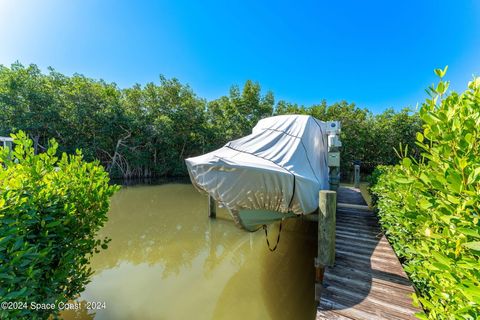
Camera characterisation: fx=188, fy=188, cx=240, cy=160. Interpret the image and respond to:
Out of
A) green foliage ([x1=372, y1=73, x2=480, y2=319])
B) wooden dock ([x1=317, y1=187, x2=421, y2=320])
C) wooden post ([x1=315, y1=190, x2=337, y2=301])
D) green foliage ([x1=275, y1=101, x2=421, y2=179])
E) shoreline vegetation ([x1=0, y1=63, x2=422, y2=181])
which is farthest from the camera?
green foliage ([x1=275, y1=101, x2=421, y2=179])

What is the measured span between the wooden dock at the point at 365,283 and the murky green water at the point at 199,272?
32.9 inches

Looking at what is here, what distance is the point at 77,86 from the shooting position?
13.0 metres

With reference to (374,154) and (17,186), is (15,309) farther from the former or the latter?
(374,154)

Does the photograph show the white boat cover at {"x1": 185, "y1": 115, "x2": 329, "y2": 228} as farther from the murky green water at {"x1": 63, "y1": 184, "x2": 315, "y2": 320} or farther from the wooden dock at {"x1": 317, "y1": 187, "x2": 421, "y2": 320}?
the murky green water at {"x1": 63, "y1": 184, "x2": 315, "y2": 320}

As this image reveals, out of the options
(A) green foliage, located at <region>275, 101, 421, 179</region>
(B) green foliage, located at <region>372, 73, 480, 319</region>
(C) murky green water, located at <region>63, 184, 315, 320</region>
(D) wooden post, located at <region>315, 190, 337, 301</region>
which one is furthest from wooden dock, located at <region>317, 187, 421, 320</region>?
(A) green foliage, located at <region>275, 101, 421, 179</region>

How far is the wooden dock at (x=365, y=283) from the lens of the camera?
206 cm

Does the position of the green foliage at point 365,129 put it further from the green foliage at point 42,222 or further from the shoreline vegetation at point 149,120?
the green foliage at point 42,222

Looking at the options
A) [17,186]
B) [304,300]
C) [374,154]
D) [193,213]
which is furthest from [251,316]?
[374,154]

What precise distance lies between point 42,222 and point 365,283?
145 inches

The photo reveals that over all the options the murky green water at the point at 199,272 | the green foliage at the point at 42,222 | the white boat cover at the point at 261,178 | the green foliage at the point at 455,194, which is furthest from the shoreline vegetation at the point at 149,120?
the green foliage at the point at 455,194

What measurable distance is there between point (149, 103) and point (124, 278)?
1444 centimetres

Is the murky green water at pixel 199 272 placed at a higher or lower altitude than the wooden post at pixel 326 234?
lower

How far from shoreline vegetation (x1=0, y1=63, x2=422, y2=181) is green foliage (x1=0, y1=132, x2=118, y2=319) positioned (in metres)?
13.4

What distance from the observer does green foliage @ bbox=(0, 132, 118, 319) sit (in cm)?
138
